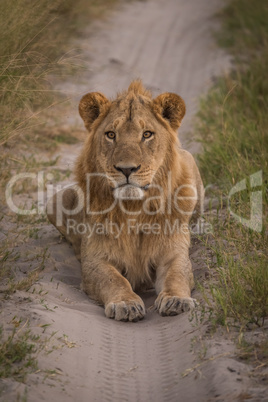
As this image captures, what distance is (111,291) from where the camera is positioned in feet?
15.6

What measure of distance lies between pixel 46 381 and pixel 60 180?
14.4 feet

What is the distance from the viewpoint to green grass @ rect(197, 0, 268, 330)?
13.6ft

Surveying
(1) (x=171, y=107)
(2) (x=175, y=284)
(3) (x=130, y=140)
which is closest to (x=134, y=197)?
(3) (x=130, y=140)

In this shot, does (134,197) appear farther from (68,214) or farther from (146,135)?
(68,214)

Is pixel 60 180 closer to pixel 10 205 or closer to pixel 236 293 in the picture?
pixel 10 205

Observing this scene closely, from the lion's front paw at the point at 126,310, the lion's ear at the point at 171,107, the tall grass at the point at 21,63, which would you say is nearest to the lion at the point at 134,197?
the lion's ear at the point at 171,107

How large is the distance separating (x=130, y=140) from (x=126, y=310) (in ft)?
4.11

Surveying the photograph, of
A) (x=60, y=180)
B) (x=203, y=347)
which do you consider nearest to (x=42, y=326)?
(x=203, y=347)

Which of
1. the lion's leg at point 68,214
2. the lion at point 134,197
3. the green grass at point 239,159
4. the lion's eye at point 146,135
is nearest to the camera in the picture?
the green grass at point 239,159

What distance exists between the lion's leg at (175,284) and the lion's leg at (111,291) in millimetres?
170

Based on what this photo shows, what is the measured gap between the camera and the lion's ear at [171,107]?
518 cm

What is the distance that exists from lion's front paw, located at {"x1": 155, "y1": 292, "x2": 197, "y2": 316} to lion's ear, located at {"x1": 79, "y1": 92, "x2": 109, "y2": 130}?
1.65m

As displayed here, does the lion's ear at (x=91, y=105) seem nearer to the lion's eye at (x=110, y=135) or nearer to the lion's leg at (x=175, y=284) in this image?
the lion's eye at (x=110, y=135)

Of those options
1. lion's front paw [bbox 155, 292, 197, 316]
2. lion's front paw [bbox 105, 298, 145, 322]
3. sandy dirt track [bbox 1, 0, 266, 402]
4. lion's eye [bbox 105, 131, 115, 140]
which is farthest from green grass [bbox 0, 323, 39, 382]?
lion's eye [bbox 105, 131, 115, 140]
